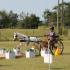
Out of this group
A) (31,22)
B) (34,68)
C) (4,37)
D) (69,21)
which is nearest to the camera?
(34,68)

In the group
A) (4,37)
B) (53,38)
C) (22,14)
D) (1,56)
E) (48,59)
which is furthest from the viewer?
(22,14)

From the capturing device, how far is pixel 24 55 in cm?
2097

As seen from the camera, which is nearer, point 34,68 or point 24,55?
point 34,68

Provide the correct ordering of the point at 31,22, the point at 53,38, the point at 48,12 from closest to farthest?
the point at 53,38 < the point at 31,22 < the point at 48,12

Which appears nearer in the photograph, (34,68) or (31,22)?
(34,68)

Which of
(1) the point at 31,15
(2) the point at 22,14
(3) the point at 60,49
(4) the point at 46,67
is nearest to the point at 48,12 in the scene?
(1) the point at 31,15

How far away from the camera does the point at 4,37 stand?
5091cm

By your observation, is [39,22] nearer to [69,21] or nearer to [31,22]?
[31,22]

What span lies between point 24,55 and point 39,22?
64783 mm

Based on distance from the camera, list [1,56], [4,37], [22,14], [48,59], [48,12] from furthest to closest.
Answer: [22,14], [48,12], [4,37], [1,56], [48,59]

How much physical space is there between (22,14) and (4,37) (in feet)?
151

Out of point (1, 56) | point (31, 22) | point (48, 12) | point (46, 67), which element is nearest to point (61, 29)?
point (31, 22)

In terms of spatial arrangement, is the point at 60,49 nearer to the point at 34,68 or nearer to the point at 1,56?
the point at 1,56

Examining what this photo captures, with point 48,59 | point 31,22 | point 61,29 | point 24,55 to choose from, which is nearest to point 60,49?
point 24,55
